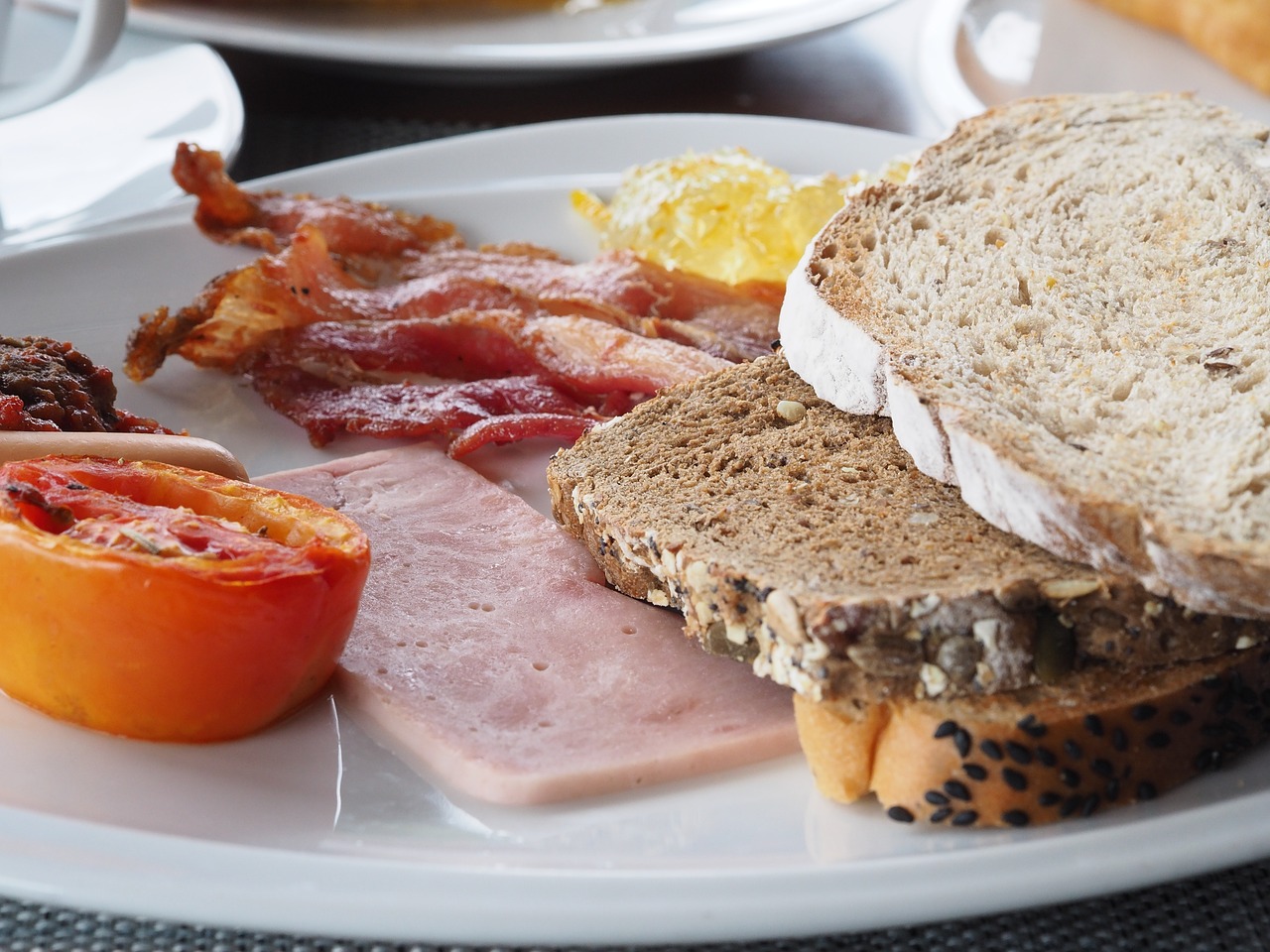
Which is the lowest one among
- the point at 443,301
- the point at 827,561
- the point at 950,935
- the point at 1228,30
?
the point at 950,935

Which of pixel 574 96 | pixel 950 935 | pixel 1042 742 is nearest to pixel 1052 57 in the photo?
pixel 574 96

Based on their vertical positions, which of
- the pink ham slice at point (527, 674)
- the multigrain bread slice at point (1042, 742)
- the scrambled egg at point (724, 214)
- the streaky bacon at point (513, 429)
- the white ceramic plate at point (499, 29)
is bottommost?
the pink ham slice at point (527, 674)

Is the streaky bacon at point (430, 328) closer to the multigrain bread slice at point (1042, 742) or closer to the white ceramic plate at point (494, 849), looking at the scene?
the white ceramic plate at point (494, 849)

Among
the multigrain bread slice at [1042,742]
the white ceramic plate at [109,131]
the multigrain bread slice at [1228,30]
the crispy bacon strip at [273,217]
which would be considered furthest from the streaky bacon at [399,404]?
the multigrain bread slice at [1228,30]

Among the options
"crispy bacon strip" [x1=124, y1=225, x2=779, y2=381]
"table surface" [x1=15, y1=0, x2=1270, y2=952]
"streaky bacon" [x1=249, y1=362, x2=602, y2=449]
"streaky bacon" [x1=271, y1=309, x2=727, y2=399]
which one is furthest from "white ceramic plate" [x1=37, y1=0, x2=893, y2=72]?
"streaky bacon" [x1=249, y1=362, x2=602, y2=449]

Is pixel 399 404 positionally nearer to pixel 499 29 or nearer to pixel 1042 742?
pixel 1042 742

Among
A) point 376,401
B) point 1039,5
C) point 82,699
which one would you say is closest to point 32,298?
point 376,401

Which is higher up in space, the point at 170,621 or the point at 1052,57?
the point at 1052,57
